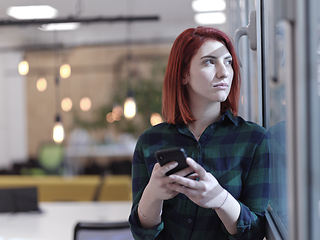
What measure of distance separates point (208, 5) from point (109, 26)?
8.83ft

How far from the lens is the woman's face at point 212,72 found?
1026mm

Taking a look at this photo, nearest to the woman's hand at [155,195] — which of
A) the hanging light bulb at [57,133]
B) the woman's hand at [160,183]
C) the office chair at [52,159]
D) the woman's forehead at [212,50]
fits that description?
the woman's hand at [160,183]

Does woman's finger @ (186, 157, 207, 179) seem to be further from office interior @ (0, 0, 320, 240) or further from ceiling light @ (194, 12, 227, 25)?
ceiling light @ (194, 12, 227, 25)

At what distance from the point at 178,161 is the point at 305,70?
0.35 m

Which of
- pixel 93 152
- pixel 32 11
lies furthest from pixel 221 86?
pixel 93 152

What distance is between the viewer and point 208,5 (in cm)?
588

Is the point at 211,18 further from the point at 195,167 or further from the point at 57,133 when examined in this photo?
the point at 195,167

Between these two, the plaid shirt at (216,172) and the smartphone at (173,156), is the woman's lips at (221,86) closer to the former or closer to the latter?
the plaid shirt at (216,172)

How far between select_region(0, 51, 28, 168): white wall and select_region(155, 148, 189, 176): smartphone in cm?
869

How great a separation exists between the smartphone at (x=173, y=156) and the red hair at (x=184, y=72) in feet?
0.78

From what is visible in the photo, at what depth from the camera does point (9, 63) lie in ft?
28.6

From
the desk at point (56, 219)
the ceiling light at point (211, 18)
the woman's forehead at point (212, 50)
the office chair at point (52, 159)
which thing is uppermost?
the ceiling light at point (211, 18)

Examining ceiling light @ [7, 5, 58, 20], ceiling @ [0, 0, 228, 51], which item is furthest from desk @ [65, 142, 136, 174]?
ceiling light @ [7, 5, 58, 20]

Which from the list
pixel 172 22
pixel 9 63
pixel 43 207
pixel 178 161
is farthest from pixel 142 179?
pixel 9 63
